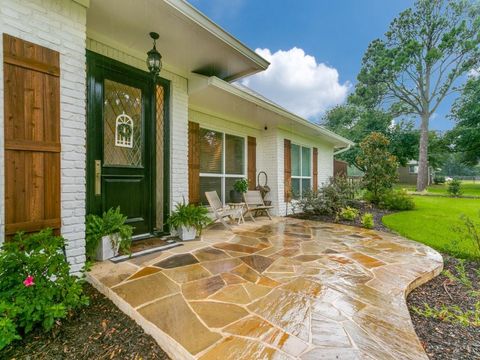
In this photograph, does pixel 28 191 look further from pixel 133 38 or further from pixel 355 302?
pixel 355 302

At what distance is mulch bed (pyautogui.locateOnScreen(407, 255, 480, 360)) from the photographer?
59.9 inches

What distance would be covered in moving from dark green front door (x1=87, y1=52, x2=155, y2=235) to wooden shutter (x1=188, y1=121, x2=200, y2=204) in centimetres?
113

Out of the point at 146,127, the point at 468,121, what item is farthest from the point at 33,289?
the point at 468,121

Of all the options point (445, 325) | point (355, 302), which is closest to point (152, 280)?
point (355, 302)

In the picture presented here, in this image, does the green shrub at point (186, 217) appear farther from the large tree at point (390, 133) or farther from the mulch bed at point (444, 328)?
the large tree at point (390, 133)

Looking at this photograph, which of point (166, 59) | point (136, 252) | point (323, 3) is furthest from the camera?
point (323, 3)

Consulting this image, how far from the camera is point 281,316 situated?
1733mm

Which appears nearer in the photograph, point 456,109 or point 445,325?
point 445,325

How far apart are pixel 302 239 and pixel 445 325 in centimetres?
222

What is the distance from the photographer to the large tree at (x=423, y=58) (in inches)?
563

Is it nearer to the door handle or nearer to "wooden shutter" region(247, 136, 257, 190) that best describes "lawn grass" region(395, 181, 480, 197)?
"wooden shutter" region(247, 136, 257, 190)

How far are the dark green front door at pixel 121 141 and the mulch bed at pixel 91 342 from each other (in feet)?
4.89

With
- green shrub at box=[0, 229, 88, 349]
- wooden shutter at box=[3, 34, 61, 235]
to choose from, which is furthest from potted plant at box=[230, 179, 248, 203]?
green shrub at box=[0, 229, 88, 349]

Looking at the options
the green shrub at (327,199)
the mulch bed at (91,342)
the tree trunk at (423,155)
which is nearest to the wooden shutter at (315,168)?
the green shrub at (327,199)
